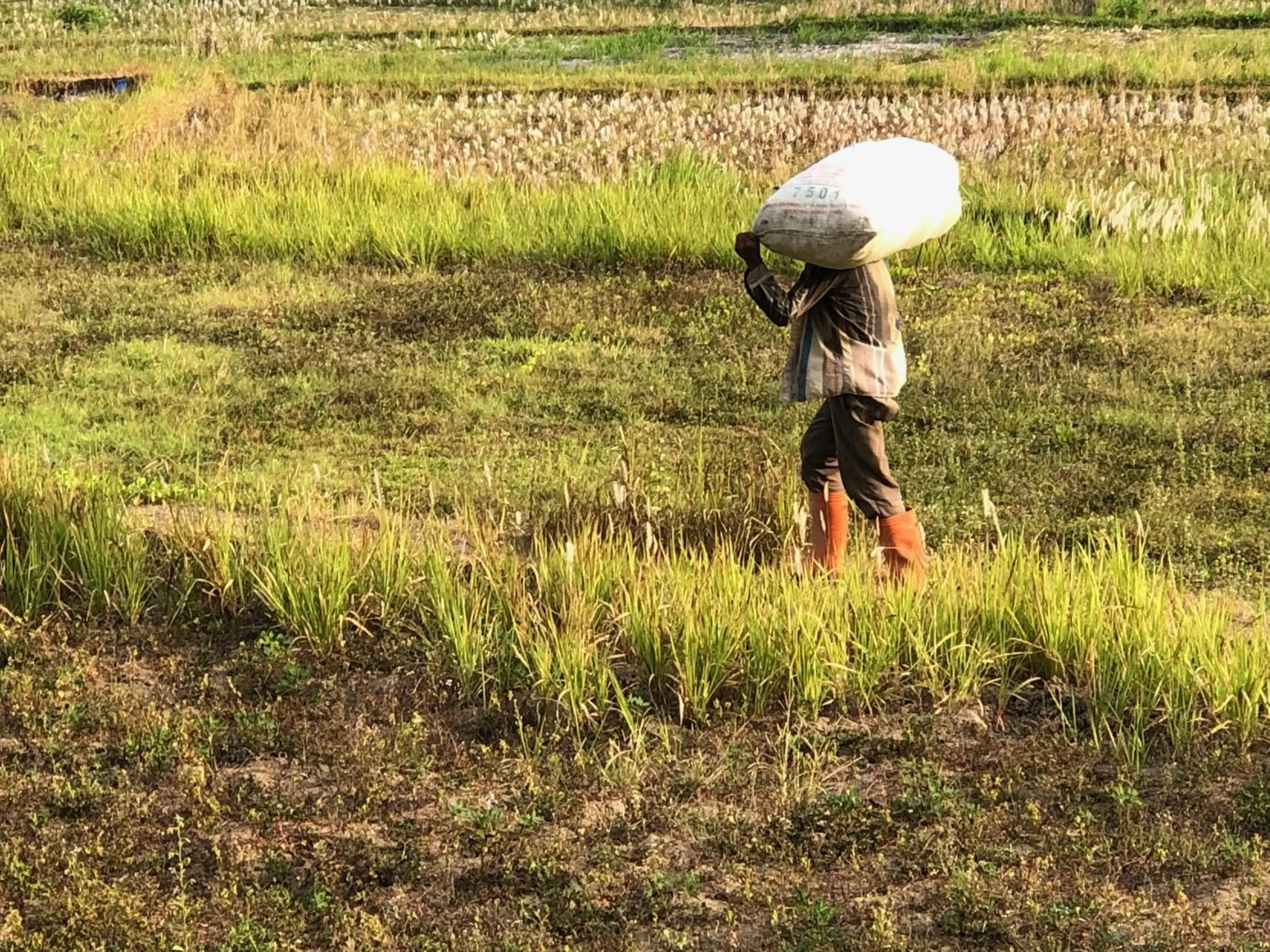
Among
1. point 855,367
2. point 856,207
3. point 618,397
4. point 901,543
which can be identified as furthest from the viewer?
point 618,397

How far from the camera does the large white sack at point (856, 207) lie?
15.0 ft

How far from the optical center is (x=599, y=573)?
4.63m

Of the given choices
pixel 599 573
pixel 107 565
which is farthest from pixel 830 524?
pixel 107 565

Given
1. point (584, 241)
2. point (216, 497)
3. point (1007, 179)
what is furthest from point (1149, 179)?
point (216, 497)

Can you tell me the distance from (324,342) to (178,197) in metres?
3.19

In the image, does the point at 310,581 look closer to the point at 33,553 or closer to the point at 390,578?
the point at 390,578

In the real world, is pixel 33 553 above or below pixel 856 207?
below

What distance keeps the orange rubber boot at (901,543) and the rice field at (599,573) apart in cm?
28

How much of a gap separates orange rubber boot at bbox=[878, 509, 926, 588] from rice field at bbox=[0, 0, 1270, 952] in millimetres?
278

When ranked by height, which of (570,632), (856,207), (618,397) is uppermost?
(856,207)

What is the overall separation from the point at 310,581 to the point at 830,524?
170 centimetres

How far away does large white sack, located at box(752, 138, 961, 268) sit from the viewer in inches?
180

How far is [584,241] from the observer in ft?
34.1

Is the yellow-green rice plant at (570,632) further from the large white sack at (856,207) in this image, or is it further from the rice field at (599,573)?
the large white sack at (856,207)
